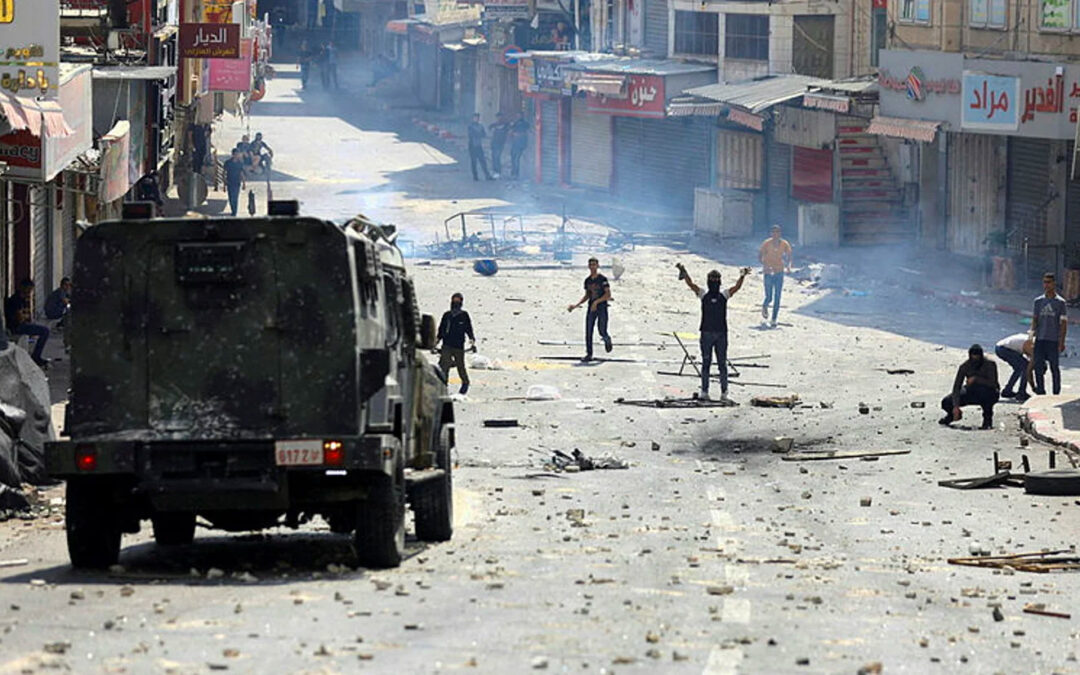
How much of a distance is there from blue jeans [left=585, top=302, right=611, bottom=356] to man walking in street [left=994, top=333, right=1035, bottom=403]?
628 centimetres

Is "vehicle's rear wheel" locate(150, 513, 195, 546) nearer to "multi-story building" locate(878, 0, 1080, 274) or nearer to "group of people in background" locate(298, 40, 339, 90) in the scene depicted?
"multi-story building" locate(878, 0, 1080, 274)

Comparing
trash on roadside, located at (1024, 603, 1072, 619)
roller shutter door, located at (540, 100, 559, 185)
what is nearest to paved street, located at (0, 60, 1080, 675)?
trash on roadside, located at (1024, 603, 1072, 619)

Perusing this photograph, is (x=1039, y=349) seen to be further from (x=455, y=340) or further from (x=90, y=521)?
(x=90, y=521)

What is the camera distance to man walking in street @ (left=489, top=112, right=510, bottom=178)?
207ft

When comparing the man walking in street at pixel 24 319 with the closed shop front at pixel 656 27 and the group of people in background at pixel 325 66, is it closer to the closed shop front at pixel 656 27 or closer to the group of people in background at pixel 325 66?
the closed shop front at pixel 656 27

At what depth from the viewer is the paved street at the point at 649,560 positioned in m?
10.8

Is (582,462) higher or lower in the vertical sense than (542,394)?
higher

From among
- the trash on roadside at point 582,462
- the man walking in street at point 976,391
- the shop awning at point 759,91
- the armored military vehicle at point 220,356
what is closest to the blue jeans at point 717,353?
the man walking in street at point 976,391

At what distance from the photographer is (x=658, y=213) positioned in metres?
54.8

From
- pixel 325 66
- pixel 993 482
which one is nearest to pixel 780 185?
pixel 993 482

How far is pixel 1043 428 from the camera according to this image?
73.1 ft

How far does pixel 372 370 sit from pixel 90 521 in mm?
2079

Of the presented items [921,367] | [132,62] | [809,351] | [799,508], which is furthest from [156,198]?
[799,508]

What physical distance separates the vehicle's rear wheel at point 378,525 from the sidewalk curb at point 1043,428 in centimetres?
945
